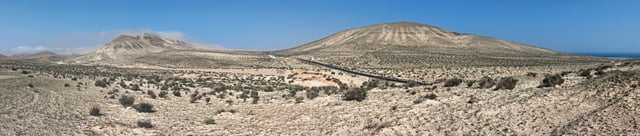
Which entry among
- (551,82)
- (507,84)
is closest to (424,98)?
(507,84)

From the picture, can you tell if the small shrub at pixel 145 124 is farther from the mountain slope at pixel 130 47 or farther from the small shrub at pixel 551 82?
the mountain slope at pixel 130 47

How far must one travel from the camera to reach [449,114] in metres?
17.3

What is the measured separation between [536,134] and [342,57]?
237 ft

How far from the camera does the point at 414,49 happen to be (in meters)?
96.0

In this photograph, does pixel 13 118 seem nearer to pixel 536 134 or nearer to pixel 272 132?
pixel 272 132

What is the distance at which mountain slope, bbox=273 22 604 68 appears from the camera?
72312mm

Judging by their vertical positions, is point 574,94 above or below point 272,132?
above

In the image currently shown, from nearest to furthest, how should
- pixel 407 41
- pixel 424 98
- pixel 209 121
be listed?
pixel 209 121 → pixel 424 98 → pixel 407 41

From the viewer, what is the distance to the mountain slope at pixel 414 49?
72.3 m

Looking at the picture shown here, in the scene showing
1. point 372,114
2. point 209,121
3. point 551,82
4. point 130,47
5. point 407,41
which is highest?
point 407,41

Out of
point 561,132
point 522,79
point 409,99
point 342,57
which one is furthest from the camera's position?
point 342,57

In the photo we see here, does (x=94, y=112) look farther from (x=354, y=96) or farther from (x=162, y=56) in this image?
(x=162, y=56)

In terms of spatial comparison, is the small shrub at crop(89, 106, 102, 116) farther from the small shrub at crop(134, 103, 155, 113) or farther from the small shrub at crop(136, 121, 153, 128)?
the small shrub at crop(136, 121, 153, 128)

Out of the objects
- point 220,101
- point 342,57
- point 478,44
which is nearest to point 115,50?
point 342,57
